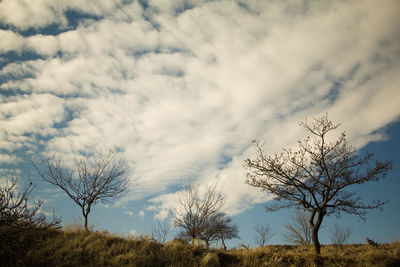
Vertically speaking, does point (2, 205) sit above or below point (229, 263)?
above

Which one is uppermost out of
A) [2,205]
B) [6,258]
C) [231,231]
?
[2,205]

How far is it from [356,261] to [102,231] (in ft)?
41.0

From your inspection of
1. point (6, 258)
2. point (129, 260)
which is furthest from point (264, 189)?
point (6, 258)

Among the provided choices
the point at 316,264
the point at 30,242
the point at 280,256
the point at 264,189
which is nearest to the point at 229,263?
the point at 280,256

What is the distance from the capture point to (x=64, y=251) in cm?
878

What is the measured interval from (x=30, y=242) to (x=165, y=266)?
18.4 ft

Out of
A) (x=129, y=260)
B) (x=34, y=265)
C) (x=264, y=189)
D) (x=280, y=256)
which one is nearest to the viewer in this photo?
(x=34, y=265)

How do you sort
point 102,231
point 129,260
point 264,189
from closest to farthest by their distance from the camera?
point 129,260
point 102,231
point 264,189

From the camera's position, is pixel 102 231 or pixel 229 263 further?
pixel 102 231

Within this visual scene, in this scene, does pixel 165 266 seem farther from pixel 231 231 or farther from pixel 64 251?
pixel 231 231

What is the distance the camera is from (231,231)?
1374 inches

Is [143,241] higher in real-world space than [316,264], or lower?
higher

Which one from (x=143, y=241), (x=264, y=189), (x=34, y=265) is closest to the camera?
(x=34, y=265)

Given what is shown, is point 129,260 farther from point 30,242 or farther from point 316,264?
point 316,264
